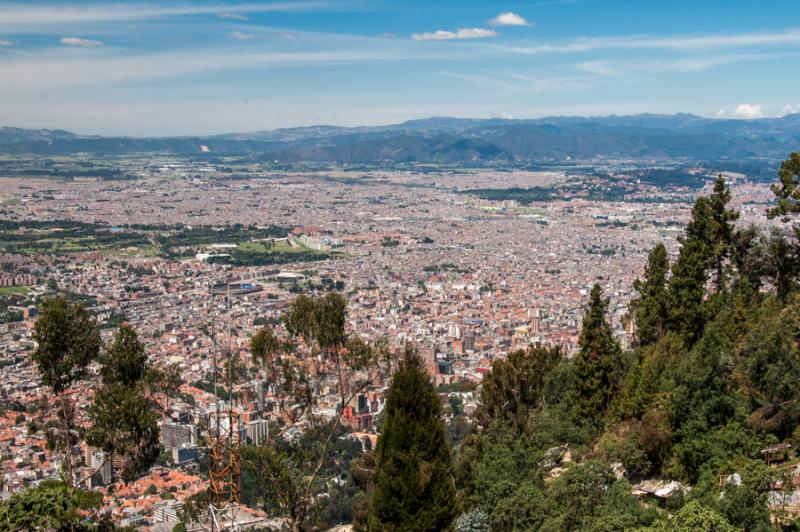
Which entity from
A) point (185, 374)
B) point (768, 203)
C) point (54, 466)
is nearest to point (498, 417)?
point (54, 466)

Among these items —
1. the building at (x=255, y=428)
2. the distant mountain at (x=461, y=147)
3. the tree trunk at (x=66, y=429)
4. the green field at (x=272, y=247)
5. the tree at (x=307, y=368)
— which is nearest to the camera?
the tree trunk at (x=66, y=429)

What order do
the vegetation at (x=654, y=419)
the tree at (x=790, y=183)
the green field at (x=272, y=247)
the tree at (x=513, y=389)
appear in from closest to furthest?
the vegetation at (x=654, y=419) → the tree at (x=513, y=389) → the tree at (x=790, y=183) → the green field at (x=272, y=247)

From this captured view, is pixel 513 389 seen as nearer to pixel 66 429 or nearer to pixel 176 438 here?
pixel 176 438

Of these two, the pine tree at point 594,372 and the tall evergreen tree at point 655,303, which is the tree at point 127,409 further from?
the tall evergreen tree at point 655,303

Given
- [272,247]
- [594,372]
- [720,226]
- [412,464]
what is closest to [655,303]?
[594,372]

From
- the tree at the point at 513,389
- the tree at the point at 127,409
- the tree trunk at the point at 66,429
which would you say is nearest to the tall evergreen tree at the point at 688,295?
the tree at the point at 513,389

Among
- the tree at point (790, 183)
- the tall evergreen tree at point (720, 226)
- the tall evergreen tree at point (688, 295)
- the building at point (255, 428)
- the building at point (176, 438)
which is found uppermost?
the tree at point (790, 183)

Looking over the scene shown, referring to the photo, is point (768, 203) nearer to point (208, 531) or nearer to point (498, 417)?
point (498, 417)

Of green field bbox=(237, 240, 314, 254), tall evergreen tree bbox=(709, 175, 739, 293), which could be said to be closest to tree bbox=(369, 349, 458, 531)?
tall evergreen tree bbox=(709, 175, 739, 293)
